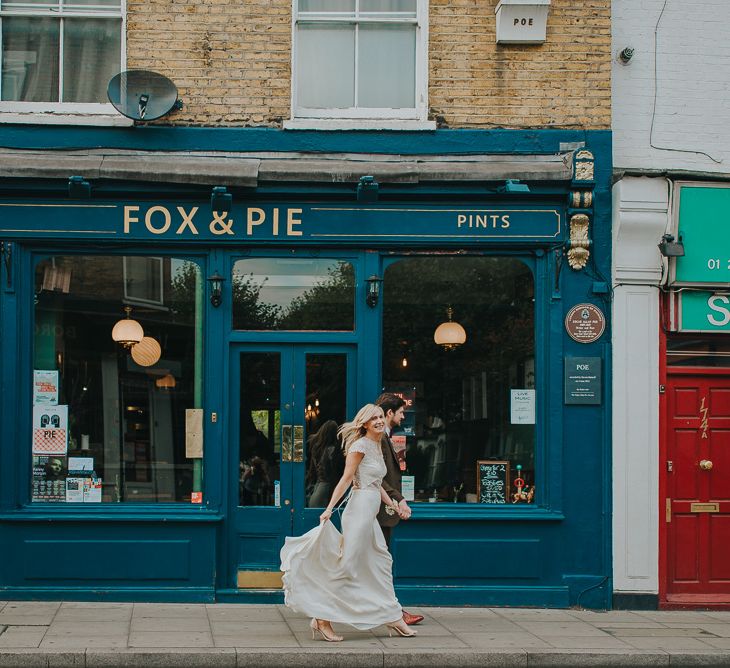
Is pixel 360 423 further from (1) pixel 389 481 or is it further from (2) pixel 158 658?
(2) pixel 158 658

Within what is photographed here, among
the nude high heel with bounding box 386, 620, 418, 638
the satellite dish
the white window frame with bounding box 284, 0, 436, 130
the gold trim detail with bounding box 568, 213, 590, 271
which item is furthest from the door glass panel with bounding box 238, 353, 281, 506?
the gold trim detail with bounding box 568, 213, 590, 271

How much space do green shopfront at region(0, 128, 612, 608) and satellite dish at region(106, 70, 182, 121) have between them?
1.01 feet

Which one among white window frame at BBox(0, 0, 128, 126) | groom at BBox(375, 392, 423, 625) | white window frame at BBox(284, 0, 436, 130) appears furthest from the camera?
white window frame at BBox(284, 0, 436, 130)

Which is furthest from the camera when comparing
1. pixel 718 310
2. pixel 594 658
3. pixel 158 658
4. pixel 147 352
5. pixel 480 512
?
pixel 718 310

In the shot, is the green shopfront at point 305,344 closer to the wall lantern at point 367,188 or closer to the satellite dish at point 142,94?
the wall lantern at point 367,188

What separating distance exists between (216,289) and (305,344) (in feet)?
3.38

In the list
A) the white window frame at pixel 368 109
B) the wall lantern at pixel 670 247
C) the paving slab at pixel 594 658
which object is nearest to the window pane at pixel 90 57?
the white window frame at pixel 368 109

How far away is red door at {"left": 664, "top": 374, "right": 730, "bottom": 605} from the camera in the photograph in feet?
37.2

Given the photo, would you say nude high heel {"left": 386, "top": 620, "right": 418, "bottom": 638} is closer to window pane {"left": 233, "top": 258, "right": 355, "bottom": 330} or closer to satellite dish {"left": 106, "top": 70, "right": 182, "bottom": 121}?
window pane {"left": 233, "top": 258, "right": 355, "bottom": 330}

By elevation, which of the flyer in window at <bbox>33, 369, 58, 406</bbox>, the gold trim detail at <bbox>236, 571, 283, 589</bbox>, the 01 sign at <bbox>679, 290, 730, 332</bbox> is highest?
the 01 sign at <bbox>679, 290, 730, 332</bbox>

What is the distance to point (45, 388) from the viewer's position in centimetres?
1104

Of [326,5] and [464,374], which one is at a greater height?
[326,5]

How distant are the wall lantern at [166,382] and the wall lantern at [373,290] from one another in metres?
2.08

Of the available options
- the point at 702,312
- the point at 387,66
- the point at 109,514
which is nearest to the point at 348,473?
the point at 109,514
